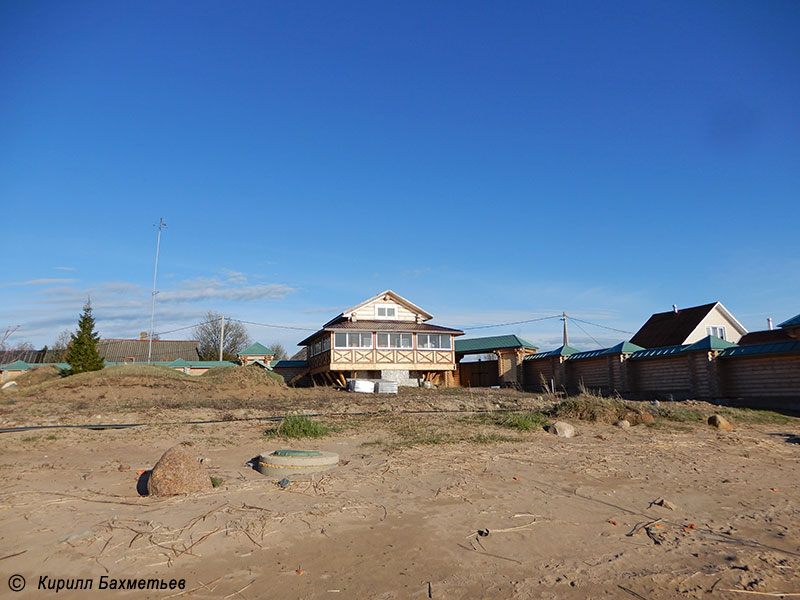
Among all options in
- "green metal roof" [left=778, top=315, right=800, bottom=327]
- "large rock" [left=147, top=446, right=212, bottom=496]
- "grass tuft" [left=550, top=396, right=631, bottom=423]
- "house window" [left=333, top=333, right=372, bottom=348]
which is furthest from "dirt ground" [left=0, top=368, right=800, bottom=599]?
"house window" [left=333, top=333, right=372, bottom=348]

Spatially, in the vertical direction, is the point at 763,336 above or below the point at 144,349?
below

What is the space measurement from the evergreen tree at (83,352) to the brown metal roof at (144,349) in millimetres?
22523

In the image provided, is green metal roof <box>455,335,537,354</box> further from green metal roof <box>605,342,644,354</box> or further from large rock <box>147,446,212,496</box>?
large rock <box>147,446,212,496</box>

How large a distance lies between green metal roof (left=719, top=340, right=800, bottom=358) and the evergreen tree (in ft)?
103

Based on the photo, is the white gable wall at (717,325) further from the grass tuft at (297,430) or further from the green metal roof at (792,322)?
the grass tuft at (297,430)

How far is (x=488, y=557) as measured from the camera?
182 inches

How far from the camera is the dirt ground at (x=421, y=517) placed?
4.16 m

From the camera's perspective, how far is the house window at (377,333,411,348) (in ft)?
99.6

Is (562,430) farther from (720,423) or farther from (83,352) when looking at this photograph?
(83,352)

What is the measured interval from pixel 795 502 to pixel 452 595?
17.3 ft

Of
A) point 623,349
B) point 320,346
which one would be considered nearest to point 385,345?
point 320,346

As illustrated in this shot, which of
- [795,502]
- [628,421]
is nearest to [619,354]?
[628,421]

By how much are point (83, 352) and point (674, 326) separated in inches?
1432

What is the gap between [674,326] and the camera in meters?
34.8
